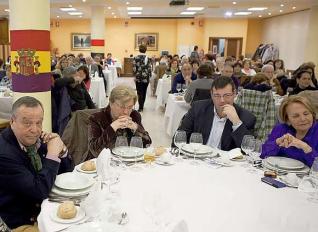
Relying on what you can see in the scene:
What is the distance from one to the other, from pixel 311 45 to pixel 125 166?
11.5 meters

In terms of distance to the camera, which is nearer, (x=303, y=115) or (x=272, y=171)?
(x=272, y=171)

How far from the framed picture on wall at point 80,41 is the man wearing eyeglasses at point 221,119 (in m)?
18.1

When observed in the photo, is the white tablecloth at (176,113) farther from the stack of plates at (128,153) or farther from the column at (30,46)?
the stack of plates at (128,153)

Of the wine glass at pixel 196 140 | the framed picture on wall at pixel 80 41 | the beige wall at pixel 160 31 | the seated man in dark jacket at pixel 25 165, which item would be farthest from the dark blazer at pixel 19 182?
the framed picture on wall at pixel 80 41

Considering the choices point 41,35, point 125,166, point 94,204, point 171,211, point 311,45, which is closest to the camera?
point 94,204

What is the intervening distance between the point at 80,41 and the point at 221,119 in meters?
18.5

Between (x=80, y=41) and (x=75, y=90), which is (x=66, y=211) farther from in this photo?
(x=80, y=41)

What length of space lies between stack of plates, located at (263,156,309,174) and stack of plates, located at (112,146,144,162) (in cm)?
84

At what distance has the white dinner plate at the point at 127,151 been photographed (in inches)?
92.4

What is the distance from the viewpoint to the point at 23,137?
6.35ft

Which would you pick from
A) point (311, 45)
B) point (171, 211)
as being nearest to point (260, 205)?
point (171, 211)

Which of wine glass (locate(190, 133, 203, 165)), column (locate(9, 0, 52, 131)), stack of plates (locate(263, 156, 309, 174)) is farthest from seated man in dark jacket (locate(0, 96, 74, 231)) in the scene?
column (locate(9, 0, 52, 131))

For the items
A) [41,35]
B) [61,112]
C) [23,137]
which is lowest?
[61,112]

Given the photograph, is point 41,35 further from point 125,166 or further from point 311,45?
point 311,45
